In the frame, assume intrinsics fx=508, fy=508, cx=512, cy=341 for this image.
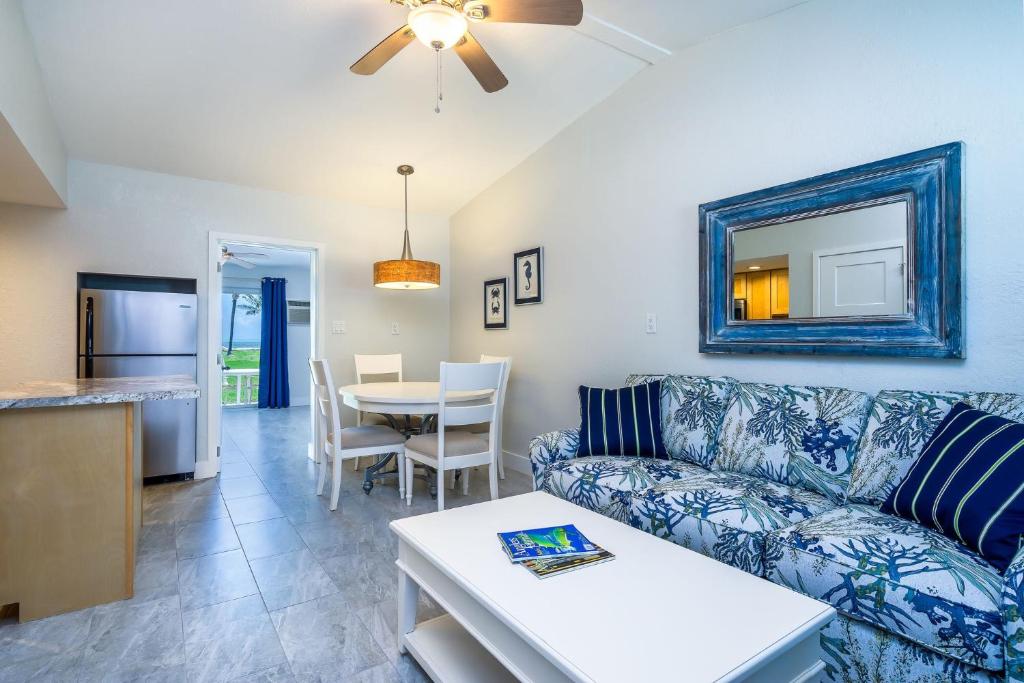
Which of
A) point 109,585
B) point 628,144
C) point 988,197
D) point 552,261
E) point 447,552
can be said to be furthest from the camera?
point 552,261

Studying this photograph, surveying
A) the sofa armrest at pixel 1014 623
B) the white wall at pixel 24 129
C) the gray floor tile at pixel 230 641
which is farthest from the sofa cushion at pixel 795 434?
the white wall at pixel 24 129

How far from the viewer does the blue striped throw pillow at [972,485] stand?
4.31 feet

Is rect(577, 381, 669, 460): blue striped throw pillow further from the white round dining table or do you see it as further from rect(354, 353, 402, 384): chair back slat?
rect(354, 353, 402, 384): chair back slat

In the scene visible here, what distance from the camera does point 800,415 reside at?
7.00 feet

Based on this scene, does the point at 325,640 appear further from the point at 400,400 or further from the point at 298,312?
the point at 298,312

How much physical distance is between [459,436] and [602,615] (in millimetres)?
2178

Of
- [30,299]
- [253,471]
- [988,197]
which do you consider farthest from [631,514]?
[30,299]

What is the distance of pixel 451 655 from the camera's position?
1.52 meters

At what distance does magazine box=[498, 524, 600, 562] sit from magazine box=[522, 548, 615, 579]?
0.07 feet

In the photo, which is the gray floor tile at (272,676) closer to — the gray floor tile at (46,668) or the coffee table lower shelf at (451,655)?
the coffee table lower shelf at (451,655)

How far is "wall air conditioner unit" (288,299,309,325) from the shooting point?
26.4 ft

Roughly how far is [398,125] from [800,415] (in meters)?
2.95

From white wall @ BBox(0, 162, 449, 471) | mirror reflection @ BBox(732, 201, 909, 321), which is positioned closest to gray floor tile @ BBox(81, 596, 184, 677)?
white wall @ BBox(0, 162, 449, 471)

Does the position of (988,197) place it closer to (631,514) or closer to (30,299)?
(631,514)
